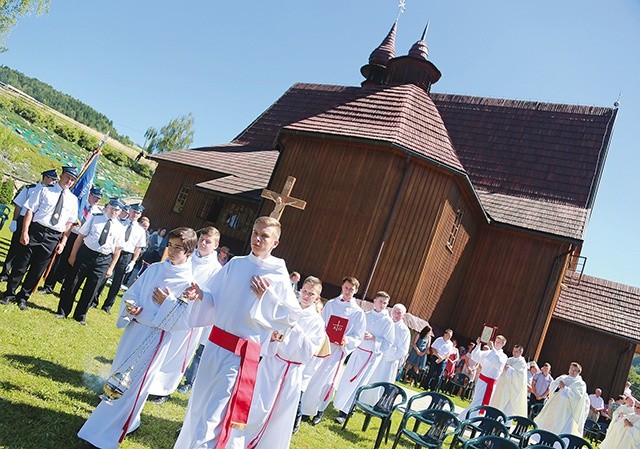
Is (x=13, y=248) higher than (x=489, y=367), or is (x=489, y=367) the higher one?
(x=489, y=367)

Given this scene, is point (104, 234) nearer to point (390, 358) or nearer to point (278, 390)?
point (278, 390)

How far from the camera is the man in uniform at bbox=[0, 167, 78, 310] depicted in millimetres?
8133

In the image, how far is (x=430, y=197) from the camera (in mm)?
16984

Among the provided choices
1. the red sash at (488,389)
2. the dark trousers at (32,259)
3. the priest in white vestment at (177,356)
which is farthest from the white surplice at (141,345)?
the red sash at (488,389)

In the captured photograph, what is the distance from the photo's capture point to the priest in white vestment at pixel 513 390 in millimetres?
11758

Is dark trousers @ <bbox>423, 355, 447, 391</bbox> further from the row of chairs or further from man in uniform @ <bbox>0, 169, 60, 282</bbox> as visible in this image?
man in uniform @ <bbox>0, 169, 60, 282</bbox>

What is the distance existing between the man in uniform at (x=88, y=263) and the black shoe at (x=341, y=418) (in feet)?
14.5

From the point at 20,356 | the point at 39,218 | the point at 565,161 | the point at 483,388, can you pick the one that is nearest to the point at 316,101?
the point at 565,161

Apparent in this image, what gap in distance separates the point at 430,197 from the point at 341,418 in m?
9.73

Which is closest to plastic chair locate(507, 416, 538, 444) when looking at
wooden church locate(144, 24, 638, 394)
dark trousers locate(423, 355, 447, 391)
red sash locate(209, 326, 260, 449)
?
red sash locate(209, 326, 260, 449)

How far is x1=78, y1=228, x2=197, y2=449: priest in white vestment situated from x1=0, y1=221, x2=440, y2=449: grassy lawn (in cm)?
33

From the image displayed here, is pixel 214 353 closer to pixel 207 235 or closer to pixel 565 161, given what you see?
pixel 207 235

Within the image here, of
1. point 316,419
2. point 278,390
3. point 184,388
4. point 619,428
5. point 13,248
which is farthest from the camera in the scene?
point 619,428

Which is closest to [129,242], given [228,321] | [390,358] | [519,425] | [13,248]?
[13,248]
